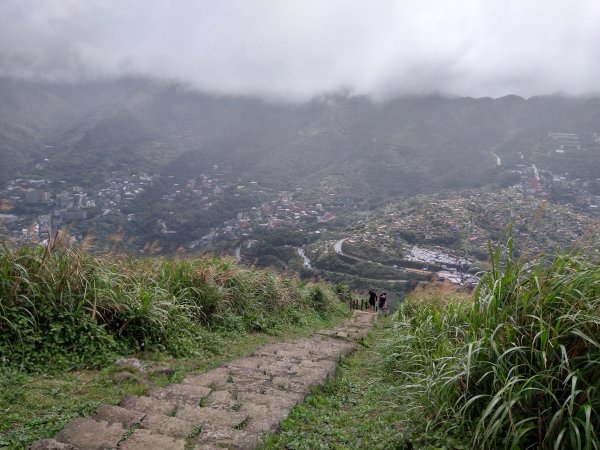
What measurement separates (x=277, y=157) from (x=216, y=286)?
2714 inches

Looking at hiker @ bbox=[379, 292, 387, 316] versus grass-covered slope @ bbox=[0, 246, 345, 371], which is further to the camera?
hiker @ bbox=[379, 292, 387, 316]

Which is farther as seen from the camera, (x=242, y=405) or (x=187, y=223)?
(x=187, y=223)

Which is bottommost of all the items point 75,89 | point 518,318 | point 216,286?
point 216,286

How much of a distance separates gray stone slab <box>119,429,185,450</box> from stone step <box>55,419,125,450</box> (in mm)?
76

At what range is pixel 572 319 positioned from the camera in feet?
8.42

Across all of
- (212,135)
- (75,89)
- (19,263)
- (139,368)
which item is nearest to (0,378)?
(139,368)

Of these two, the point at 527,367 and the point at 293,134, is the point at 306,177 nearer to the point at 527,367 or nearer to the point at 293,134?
the point at 293,134

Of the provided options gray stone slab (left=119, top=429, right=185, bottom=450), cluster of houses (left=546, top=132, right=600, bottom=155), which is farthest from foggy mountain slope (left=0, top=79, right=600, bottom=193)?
gray stone slab (left=119, top=429, right=185, bottom=450)

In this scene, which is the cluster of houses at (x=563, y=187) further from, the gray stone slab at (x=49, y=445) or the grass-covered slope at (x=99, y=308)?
the gray stone slab at (x=49, y=445)

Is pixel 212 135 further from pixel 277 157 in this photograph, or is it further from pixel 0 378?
pixel 0 378

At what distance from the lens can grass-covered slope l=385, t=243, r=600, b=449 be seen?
2.31m

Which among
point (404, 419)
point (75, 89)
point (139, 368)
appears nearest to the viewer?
point (404, 419)

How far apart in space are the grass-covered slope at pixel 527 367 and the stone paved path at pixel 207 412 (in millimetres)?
1160

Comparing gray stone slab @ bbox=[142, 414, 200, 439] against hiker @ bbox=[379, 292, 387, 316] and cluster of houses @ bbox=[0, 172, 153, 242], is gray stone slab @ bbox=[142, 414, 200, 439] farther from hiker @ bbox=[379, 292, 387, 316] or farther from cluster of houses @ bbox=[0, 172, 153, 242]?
hiker @ bbox=[379, 292, 387, 316]
